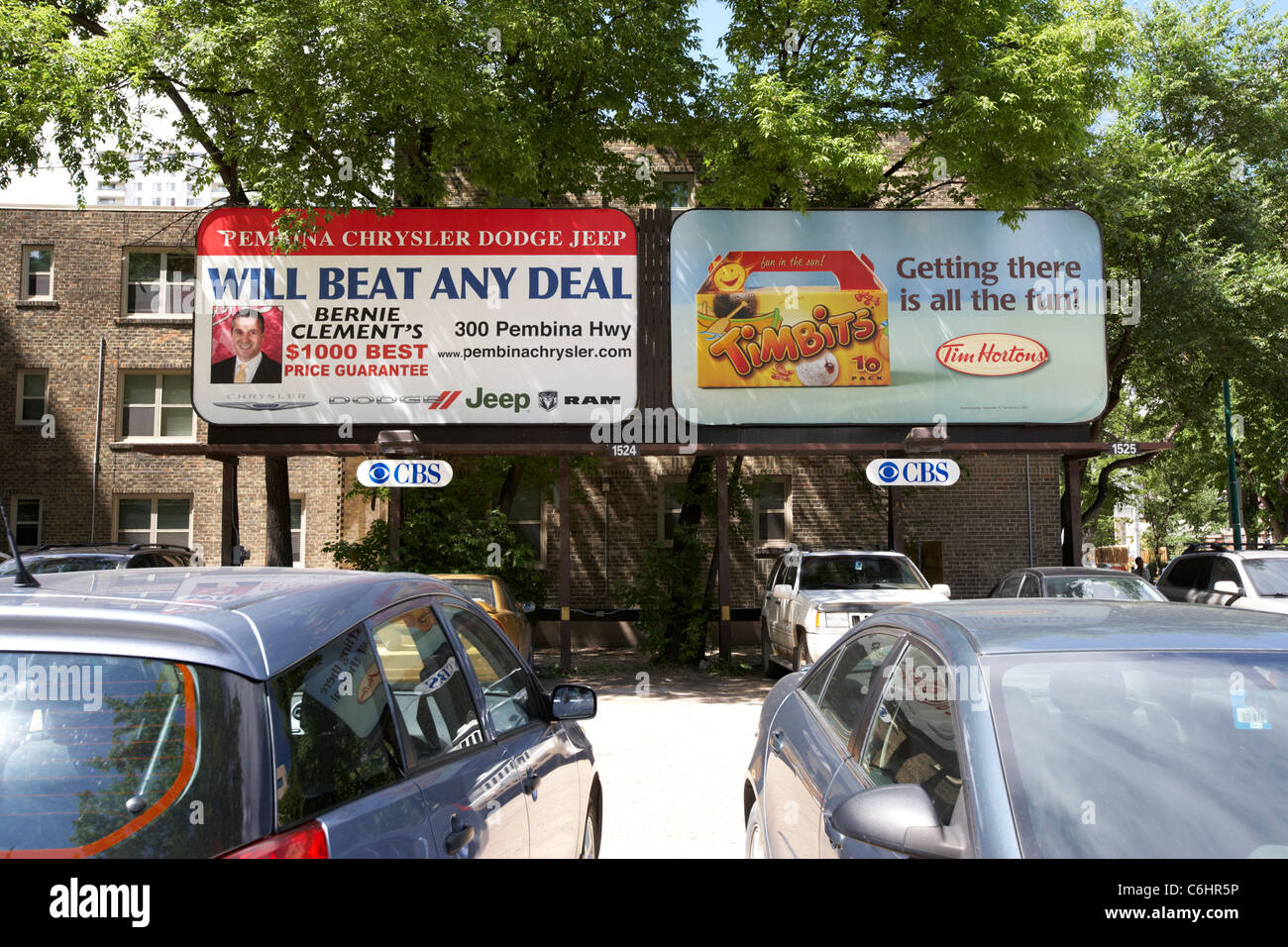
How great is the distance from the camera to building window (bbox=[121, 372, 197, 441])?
73.3 feet

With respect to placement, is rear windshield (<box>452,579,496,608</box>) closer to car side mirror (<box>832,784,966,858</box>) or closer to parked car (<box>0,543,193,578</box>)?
parked car (<box>0,543,193,578</box>)

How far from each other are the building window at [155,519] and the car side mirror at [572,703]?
20703mm

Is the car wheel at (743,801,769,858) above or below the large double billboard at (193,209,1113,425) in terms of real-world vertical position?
below

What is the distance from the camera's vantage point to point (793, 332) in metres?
14.8

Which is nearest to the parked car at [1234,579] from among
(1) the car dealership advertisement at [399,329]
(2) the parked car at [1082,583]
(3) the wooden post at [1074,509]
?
(2) the parked car at [1082,583]

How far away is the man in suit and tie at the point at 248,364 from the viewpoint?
14.6 meters

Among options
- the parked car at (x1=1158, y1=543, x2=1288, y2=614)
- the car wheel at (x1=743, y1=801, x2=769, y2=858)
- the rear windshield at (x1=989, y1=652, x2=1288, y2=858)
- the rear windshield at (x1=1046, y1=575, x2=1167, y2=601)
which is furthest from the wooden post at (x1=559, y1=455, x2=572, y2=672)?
the rear windshield at (x1=989, y1=652, x2=1288, y2=858)

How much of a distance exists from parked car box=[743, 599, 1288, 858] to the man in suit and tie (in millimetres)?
13212

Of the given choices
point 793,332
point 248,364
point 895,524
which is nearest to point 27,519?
point 248,364

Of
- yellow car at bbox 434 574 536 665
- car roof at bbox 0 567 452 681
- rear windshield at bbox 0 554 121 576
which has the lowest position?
yellow car at bbox 434 574 536 665

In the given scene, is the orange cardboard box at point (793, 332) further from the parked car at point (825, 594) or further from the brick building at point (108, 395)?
the brick building at point (108, 395)

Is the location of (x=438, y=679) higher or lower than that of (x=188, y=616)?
lower

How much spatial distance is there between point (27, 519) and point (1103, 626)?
2477cm

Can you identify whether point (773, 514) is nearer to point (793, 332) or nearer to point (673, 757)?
point (793, 332)
